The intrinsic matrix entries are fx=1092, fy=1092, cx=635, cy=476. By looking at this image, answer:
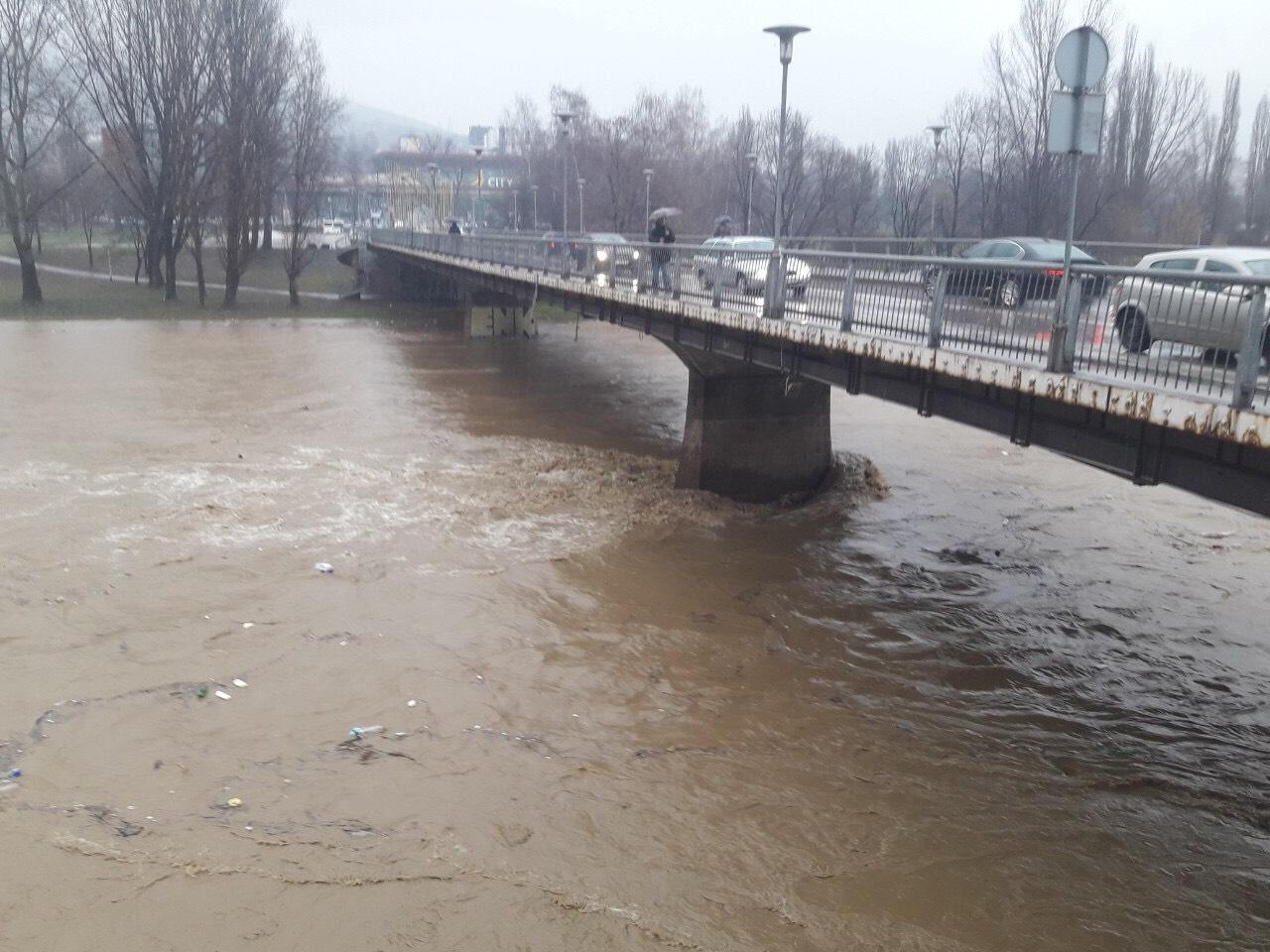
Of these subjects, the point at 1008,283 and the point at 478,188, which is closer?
the point at 1008,283

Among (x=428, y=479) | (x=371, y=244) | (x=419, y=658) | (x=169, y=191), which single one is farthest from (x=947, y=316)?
(x=371, y=244)

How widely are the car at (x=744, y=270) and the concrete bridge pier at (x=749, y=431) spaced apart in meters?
2.00

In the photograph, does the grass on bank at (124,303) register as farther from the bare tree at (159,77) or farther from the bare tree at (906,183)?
the bare tree at (906,183)

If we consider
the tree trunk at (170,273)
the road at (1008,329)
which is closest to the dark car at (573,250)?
the road at (1008,329)

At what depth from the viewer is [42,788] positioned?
291 inches

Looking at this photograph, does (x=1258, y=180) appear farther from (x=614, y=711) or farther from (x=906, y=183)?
(x=614, y=711)

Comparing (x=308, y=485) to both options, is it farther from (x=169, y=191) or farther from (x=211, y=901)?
(x=169, y=191)

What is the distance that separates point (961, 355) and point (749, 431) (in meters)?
8.06

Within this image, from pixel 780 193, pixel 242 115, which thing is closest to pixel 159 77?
pixel 242 115

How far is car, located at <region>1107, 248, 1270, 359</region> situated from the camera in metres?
6.83

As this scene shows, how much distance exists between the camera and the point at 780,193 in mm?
16266

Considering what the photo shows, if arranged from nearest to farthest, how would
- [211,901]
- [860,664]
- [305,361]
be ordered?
[211,901]
[860,664]
[305,361]

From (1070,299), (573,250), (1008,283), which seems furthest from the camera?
(573,250)

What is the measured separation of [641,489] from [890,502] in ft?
12.8
